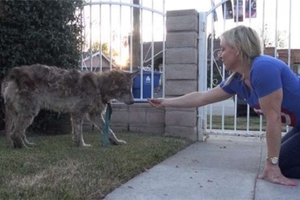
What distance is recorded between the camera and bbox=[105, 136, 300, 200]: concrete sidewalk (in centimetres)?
325

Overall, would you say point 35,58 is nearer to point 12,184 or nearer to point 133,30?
point 133,30

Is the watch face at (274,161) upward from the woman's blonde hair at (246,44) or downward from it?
downward

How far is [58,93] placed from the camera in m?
5.53

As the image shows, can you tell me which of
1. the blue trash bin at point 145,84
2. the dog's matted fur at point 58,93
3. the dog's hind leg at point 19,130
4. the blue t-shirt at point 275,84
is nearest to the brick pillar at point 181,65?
the blue trash bin at point 145,84

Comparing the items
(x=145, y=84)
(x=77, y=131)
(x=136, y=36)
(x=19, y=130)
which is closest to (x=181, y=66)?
(x=145, y=84)

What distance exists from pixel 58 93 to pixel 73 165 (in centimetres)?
182

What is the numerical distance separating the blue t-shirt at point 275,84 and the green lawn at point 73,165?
134cm

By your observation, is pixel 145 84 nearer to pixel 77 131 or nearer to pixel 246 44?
pixel 77 131

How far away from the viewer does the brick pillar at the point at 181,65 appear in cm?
624

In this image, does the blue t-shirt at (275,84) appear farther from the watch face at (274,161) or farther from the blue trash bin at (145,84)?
the blue trash bin at (145,84)

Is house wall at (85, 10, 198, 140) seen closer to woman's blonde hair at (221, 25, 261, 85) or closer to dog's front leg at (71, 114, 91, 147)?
dog's front leg at (71, 114, 91, 147)

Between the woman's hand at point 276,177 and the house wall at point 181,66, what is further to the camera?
the house wall at point 181,66

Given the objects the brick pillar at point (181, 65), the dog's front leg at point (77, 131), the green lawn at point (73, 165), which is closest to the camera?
the green lawn at point (73, 165)

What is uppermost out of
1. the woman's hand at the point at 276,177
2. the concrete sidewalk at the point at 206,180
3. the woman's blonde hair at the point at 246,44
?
the woman's blonde hair at the point at 246,44
